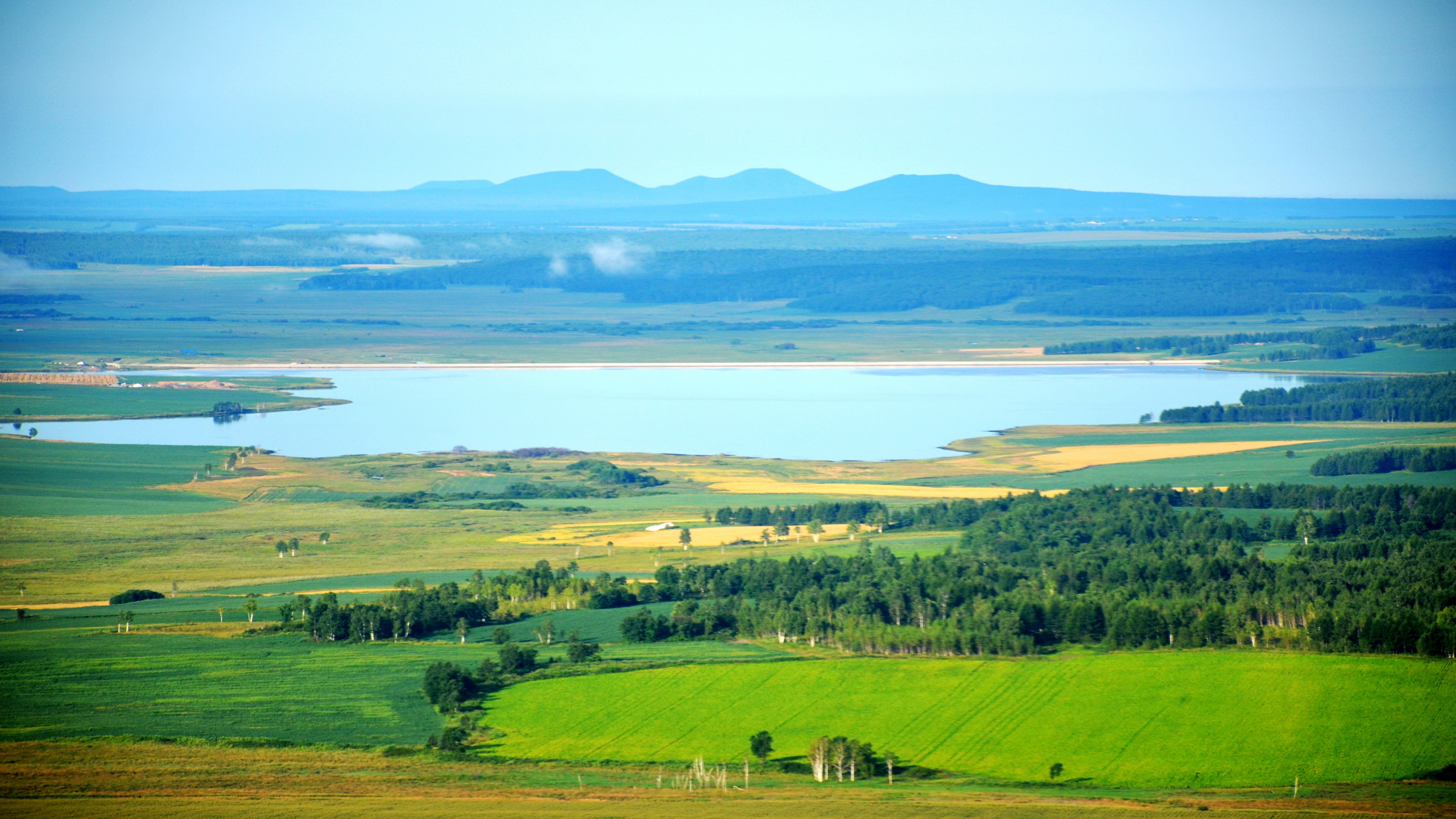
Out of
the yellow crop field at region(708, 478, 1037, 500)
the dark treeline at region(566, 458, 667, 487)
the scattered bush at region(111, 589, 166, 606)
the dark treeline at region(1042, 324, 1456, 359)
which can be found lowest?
the scattered bush at region(111, 589, 166, 606)

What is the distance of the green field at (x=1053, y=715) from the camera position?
31.4m

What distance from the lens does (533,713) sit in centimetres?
3544

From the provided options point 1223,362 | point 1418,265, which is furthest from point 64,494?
point 1418,265

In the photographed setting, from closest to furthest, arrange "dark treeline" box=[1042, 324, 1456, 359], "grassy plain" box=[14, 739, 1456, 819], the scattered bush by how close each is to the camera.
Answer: "grassy plain" box=[14, 739, 1456, 819], the scattered bush, "dark treeline" box=[1042, 324, 1456, 359]

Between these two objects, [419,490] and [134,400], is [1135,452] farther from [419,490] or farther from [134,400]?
[134,400]

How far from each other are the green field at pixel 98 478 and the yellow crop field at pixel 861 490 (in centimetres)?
1987

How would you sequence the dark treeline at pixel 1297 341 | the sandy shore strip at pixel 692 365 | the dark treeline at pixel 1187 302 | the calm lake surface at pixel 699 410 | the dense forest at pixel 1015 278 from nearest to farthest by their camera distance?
the calm lake surface at pixel 699 410 < the sandy shore strip at pixel 692 365 < the dark treeline at pixel 1297 341 < the dark treeline at pixel 1187 302 < the dense forest at pixel 1015 278

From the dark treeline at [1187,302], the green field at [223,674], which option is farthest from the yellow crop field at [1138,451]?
the dark treeline at [1187,302]

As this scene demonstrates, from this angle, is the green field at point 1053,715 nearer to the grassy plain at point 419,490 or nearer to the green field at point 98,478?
the grassy plain at point 419,490

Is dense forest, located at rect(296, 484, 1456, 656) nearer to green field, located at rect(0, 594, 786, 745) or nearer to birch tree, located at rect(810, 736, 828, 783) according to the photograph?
green field, located at rect(0, 594, 786, 745)

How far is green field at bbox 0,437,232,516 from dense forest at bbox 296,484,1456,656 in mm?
21066

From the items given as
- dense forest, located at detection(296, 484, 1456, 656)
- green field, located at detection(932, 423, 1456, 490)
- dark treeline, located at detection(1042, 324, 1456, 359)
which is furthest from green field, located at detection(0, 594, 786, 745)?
dark treeline, located at detection(1042, 324, 1456, 359)

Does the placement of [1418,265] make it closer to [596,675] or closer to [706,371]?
[706,371]

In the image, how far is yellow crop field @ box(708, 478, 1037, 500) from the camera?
61438 millimetres
